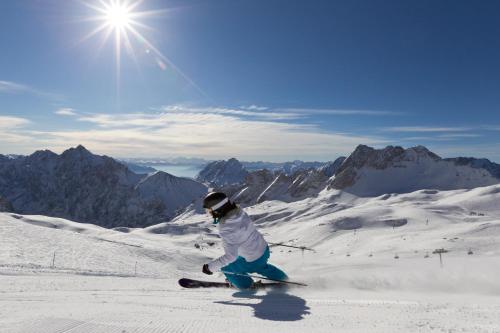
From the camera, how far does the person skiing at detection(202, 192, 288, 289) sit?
9203 mm

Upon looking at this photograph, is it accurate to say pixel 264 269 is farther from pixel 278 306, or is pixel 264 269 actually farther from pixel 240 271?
pixel 278 306

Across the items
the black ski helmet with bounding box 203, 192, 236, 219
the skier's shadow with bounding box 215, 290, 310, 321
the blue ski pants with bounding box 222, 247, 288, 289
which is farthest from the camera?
the blue ski pants with bounding box 222, 247, 288, 289

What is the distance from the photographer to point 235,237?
→ 9312mm

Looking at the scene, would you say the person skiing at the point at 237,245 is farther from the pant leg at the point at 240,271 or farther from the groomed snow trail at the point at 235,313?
the groomed snow trail at the point at 235,313

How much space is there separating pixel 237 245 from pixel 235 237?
0.21m

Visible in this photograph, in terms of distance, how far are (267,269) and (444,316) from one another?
489 centimetres

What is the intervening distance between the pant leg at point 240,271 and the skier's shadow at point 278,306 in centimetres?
77

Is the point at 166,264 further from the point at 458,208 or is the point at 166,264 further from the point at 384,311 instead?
the point at 458,208

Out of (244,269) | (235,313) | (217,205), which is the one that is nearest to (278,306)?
(235,313)

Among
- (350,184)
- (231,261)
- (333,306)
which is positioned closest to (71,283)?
(231,261)

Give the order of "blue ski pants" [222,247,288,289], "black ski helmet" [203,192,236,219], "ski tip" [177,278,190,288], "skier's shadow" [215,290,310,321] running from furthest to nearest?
"ski tip" [177,278,190,288] → "blue ski pants" [222,247,288,289] → "black ski helmet" [203,192,236,219] → "skier's shadow" [215,290,310,321]

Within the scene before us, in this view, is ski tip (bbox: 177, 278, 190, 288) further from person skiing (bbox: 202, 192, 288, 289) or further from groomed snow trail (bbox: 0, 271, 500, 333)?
groomed snow trail (bbox: 0, 271, 500, 333)

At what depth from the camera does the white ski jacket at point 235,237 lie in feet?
30.2

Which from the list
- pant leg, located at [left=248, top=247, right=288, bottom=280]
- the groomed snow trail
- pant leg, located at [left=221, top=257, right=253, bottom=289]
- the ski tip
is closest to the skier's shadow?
the groomed snow trail
